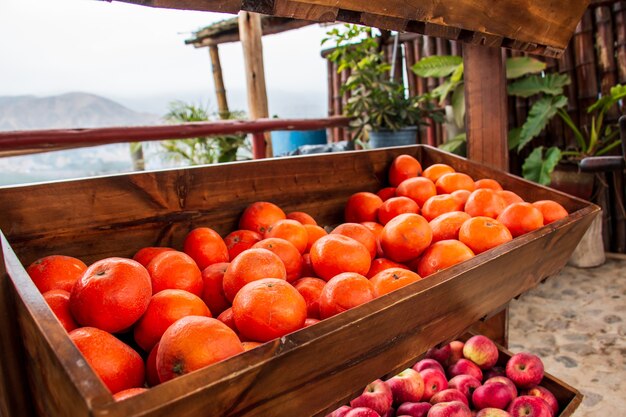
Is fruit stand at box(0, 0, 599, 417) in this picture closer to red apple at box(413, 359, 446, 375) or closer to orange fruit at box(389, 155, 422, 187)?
orange fruit at box(389, 155, 422, 187)

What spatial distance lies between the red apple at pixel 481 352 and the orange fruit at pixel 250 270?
0.79 metres

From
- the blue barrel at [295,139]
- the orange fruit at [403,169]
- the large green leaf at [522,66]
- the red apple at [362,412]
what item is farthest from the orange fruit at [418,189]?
the blue barrel at [295,139]

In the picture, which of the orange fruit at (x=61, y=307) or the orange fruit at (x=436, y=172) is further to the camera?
the orange fruit at (x=436, y=172)

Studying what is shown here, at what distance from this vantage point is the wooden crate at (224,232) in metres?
0.51

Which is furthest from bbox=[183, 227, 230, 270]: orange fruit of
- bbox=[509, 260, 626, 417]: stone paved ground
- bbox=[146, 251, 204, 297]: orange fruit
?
bbox=[509, 260, 626, 417]: stone paved ground

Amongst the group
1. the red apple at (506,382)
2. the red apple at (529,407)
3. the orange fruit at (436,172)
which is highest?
the orange fruit at (436,172)

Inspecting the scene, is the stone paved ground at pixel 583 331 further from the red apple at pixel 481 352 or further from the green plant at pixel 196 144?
the green plant at pixel 196 144

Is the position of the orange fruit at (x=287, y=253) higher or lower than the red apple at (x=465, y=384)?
higher

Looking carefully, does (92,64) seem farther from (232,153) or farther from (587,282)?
(587,282)

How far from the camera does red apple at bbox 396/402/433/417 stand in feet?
3.82

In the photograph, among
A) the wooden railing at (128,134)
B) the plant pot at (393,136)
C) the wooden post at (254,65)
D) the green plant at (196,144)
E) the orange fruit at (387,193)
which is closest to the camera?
the orange fruit at (387,193)

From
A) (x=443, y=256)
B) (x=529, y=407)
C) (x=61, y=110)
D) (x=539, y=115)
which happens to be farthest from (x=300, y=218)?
(x=61, y=110)

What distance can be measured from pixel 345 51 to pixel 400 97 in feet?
2.64

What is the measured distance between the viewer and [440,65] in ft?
13.1
